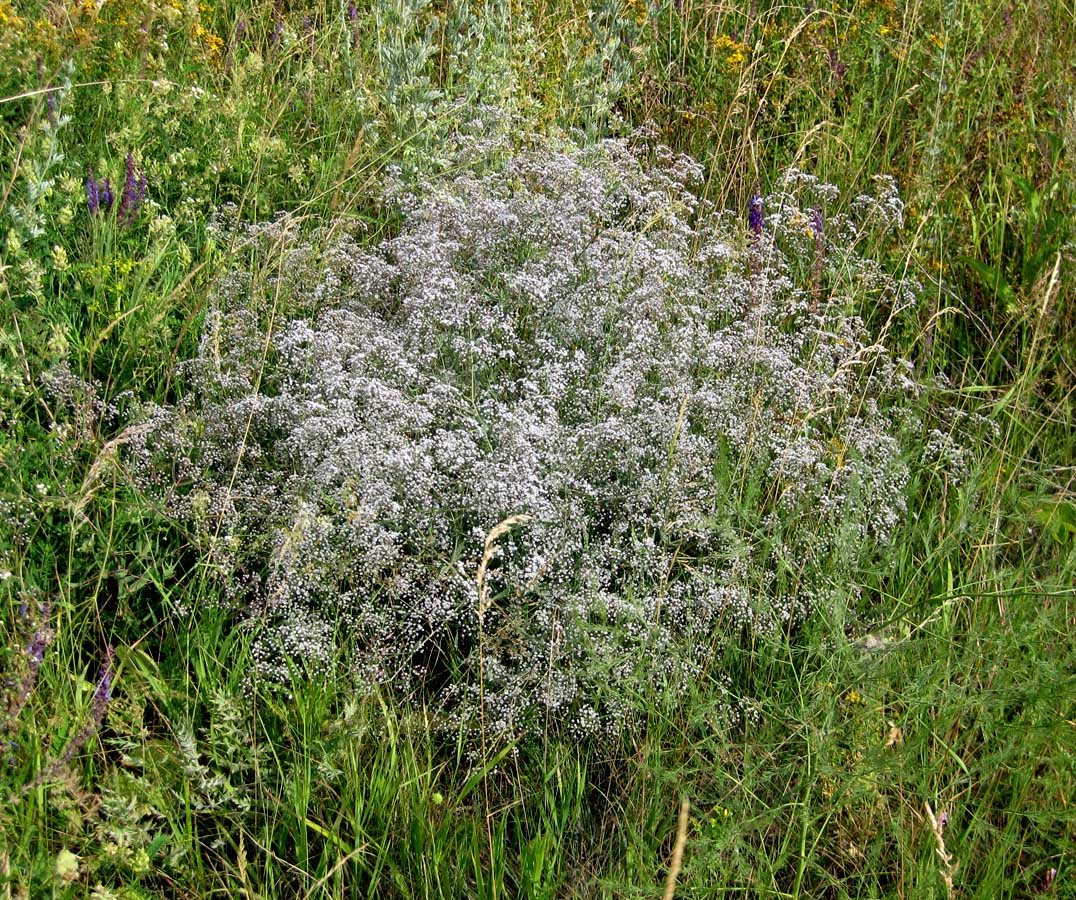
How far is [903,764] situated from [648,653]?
0.59 metres

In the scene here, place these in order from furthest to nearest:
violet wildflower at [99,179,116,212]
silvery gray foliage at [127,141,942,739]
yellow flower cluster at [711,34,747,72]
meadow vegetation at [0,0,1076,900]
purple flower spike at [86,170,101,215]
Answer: yellow flower cluster at [711,34,747,72]
violet wildflower at [99,179,116,212]
purple flower spike at [86,170,101,215]
silvery gray foliage at [127,141,942,739]
meadow vegetation at [0,0,1076,900]

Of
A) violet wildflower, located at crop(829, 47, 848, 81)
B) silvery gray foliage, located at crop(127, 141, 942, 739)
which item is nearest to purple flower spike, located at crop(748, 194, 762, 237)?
silvery gray foliage, located at crop(127, 141, 942, 739)

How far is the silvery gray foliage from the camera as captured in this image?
2488mm

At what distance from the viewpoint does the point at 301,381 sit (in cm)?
307

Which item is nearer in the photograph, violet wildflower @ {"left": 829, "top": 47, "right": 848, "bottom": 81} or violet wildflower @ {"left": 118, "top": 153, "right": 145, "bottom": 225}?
violet wildflower @ {"left": 118, "top": 153, "right": 145, "bottom": 225}

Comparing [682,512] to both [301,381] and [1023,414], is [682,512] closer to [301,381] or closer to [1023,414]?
[301,381]

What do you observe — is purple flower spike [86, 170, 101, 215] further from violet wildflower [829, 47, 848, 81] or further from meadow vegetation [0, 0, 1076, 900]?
A: violet wildflower [829, 47, 848, 81]

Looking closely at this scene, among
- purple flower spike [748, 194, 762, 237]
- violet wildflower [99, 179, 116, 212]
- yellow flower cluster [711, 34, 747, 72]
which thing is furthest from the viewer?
yellow flower cluster [711, 34, 747, 72]

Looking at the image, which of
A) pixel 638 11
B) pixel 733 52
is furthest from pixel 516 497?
pixel 638 11

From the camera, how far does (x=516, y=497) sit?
2.58 meters

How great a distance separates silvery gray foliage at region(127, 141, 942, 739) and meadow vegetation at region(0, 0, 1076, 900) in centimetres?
2

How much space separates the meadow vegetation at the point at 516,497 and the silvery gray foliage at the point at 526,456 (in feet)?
0.06

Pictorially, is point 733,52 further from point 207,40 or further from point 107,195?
point 107,195

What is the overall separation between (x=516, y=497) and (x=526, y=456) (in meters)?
0.12
